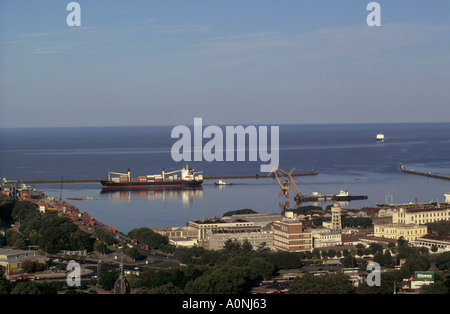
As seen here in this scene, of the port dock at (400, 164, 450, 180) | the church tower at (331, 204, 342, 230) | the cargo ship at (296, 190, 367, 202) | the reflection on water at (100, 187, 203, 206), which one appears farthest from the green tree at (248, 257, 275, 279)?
the port dock at (400, 164, 450, 180)

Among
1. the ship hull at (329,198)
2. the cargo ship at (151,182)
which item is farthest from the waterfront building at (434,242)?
the cargo ship at (151,182)

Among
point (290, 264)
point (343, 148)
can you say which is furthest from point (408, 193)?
point (343, 148)

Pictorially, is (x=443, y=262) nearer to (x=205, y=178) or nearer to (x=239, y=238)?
(x=239, y=238)

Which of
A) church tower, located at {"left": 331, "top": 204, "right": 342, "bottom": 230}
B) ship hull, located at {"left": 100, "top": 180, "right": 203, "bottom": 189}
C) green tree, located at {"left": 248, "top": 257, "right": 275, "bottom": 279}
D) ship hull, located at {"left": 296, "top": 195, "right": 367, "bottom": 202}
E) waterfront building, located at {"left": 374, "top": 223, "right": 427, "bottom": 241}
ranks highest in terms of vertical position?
ship hull, located at {"left": 100, "top": 180, "right": 203, "bottom": 189}

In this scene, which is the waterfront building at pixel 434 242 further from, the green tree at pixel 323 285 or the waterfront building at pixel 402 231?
the green tree at pixel 323 285

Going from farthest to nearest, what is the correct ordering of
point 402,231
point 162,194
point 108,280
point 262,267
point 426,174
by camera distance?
point 426,174 → point 162,194 → point 402,231 → point 262,267 → point 108,280

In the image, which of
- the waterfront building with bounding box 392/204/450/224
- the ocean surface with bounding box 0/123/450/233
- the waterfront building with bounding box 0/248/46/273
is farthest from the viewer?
the ocean surface with bounding box 0/123/450/233

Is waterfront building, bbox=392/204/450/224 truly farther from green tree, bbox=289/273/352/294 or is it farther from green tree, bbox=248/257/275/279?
green tree, bbox=289/273/352/294

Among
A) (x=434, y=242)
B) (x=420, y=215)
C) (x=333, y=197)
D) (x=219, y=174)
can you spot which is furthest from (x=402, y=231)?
(x=219, y=174)
